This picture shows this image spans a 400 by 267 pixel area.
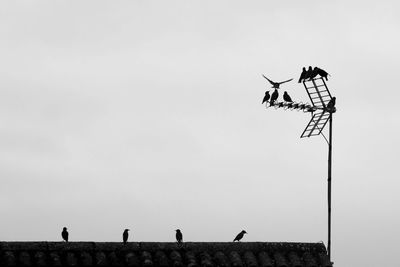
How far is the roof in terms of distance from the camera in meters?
15.7

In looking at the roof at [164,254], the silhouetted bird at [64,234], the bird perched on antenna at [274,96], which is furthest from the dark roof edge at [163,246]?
the bird perched on antenna at [274,96]

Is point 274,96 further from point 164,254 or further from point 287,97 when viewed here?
point 164,254

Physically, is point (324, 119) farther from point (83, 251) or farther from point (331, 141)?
point (83, 251)

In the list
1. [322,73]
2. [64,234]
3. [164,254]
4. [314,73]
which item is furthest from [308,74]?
[64,234]

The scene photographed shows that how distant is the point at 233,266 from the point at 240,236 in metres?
5.27

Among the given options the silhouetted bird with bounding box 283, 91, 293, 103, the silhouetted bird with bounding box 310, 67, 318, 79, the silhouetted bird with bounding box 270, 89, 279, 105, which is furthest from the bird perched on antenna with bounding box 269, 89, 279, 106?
the silhouetted bird with bounding box 310, 67, 318, 79

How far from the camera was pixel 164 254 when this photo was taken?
54.0ft

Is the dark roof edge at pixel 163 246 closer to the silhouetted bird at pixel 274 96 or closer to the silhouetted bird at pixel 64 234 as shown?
the silhouetted bird at pixel 64 234

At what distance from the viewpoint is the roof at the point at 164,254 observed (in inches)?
617

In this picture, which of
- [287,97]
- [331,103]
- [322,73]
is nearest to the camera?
[331,103]

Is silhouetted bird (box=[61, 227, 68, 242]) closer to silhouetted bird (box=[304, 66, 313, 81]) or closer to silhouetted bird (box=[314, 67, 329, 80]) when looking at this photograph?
silhouetted bird (box=[304, 66, 313, 81])

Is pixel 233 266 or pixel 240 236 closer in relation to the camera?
pixel 233 266

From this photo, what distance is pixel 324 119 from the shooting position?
63.1 feet

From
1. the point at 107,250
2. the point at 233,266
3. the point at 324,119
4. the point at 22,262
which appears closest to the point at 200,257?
the point at 233,266
